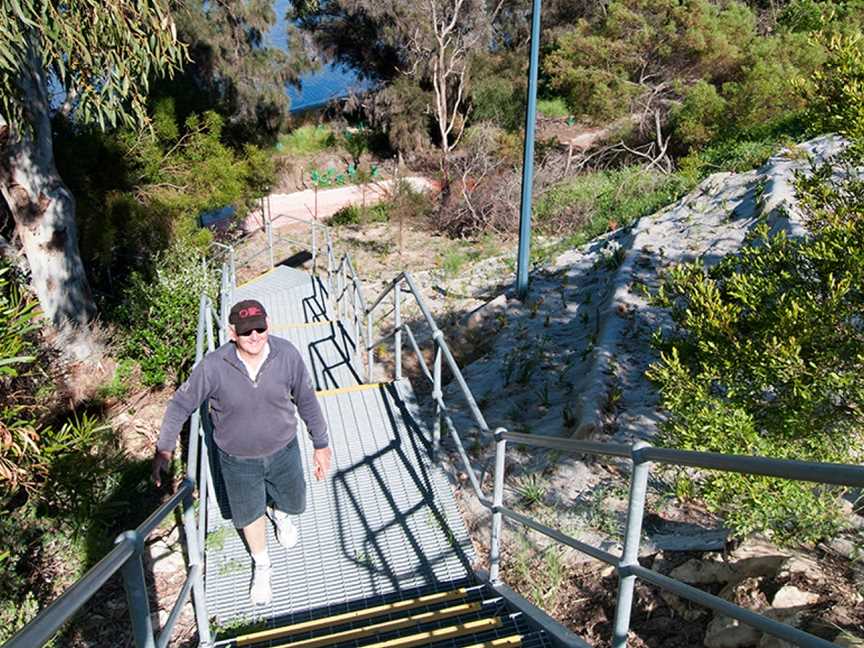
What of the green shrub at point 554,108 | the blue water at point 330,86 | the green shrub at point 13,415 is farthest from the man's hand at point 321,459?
the green shrub at point 554,108

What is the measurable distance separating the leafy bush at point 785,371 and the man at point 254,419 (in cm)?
195

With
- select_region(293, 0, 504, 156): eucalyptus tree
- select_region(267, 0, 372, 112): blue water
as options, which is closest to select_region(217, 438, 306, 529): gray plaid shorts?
select_region(293, 0, 504, 156): eucalyptus tree

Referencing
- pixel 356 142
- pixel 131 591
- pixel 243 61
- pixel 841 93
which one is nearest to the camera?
pixel 131 591

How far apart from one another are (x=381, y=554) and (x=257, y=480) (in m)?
0.85

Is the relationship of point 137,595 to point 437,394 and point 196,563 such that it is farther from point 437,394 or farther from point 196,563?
point 437,394

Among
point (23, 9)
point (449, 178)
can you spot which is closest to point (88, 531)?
point (23, 9)

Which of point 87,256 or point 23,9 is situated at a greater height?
point 23,9

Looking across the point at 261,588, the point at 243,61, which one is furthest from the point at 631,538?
the point at 243,61

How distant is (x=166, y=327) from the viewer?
8719mm

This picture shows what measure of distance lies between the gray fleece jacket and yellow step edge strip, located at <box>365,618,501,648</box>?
1067mm

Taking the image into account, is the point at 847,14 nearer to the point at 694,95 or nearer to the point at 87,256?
the point at 694,95

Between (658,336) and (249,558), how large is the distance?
2.68 meters

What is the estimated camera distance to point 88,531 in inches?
199

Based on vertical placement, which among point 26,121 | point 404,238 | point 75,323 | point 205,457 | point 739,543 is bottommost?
point 404,238
